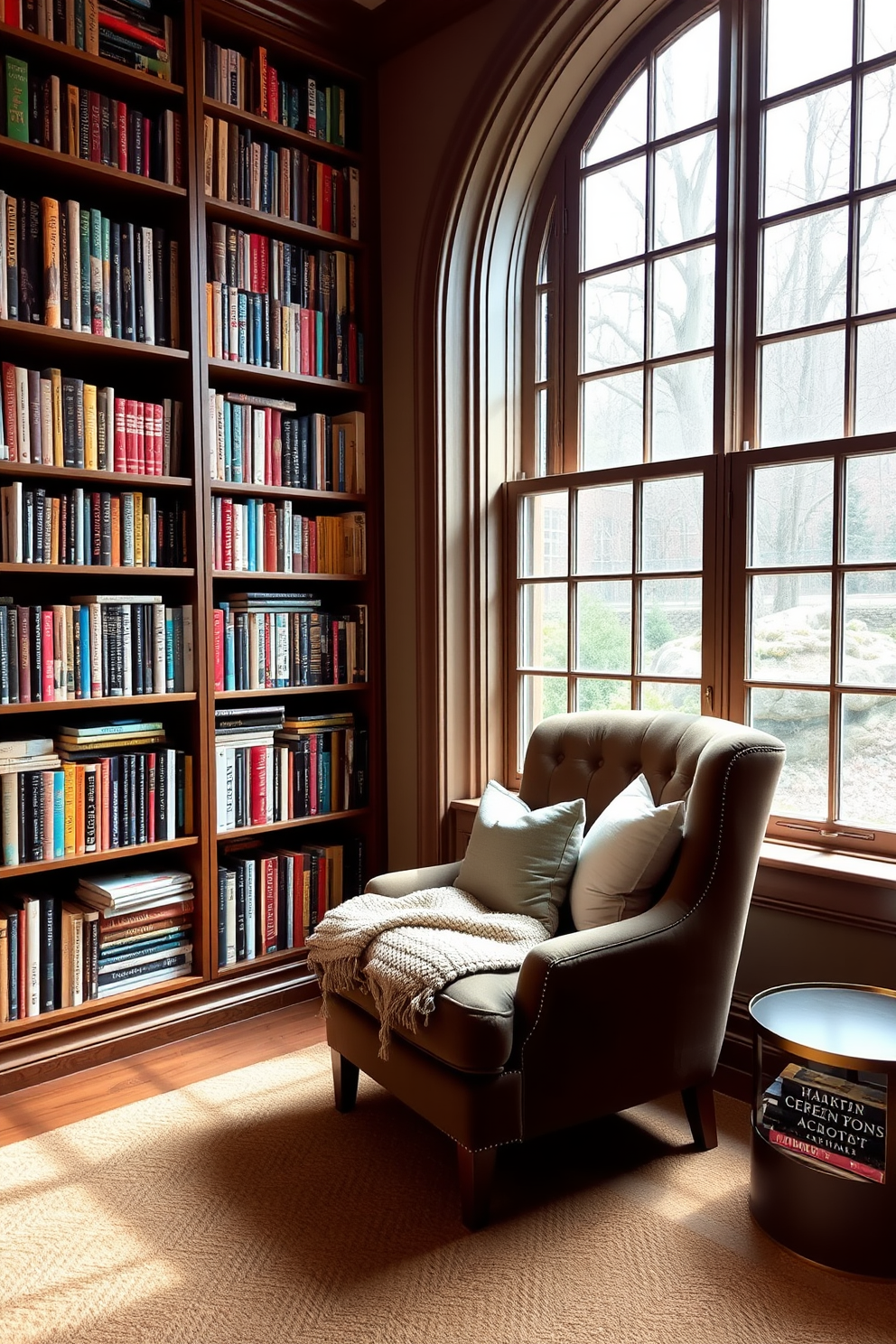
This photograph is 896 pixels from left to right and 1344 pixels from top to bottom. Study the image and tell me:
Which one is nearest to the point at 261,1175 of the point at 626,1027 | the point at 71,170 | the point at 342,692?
the point at 626,1027

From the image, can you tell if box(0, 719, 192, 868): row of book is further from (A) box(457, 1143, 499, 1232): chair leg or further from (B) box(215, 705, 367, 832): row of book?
(A) box(457, 1143, 499, 1232): chair leg

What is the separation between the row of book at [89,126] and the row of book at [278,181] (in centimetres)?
12

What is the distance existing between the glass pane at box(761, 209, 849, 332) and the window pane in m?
0.43

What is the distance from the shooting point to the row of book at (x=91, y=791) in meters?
2.72

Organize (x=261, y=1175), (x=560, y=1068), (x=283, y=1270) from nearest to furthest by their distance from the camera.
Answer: (x=283, y=1270) → (x=560, y=1068) → (x=261, y=1175)

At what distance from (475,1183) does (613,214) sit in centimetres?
267

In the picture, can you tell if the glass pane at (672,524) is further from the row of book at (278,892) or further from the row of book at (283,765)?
the row of book at (278,892)

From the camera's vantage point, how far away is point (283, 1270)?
194 cm

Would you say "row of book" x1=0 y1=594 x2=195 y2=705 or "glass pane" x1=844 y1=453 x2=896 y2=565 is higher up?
"glass pane" x1=844 y1=453 x2=896 y2=565

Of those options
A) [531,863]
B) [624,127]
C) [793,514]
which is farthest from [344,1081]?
[624,127]

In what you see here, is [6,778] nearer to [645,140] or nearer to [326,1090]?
[326,1090]

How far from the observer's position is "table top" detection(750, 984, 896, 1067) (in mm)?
1901

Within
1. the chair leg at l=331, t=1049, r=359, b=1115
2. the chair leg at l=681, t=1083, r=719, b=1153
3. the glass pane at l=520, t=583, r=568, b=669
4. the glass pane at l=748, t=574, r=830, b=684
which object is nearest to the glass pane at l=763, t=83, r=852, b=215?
the glass pane at l=748, t=574, r=830, b=684

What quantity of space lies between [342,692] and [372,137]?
1.89m
